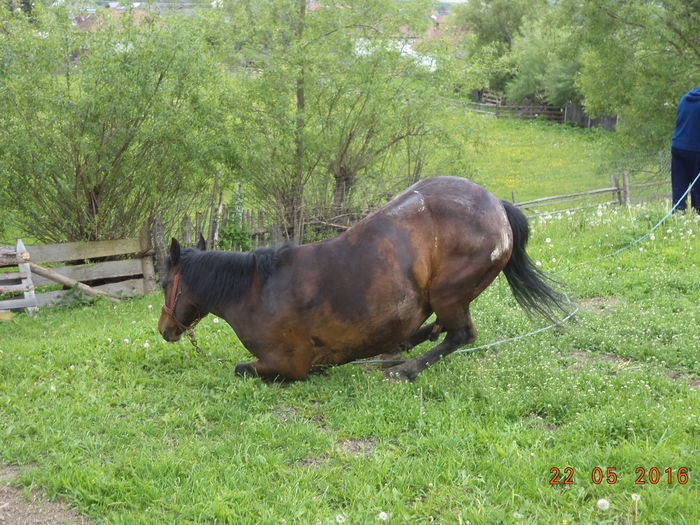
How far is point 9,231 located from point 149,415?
24.7 feet

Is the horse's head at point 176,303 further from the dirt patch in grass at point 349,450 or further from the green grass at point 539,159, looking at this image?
the green grass at point 539,159

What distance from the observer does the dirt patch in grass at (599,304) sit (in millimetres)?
7355

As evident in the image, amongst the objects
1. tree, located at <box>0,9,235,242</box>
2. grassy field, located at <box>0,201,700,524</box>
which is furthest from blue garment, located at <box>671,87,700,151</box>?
tree, located at <box>0,9,235,242</box>

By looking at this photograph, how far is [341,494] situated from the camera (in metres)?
3.83

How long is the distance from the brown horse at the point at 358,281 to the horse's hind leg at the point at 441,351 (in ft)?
0.05

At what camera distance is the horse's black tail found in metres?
6.05

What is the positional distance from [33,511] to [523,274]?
4649 millimetres

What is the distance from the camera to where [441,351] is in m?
5.90

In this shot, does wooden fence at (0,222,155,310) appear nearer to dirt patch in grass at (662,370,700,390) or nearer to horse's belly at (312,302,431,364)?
horse's belly at (312,302,431,364)

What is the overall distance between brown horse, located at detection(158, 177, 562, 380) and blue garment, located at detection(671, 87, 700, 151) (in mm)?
5965

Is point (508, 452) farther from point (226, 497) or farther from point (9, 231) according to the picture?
point (9, 231)

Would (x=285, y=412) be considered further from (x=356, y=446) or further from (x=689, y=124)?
(x=689, y=124)

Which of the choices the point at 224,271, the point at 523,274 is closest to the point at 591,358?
the point at 523,274

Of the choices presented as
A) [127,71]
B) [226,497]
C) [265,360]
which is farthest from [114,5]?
[226,497]
